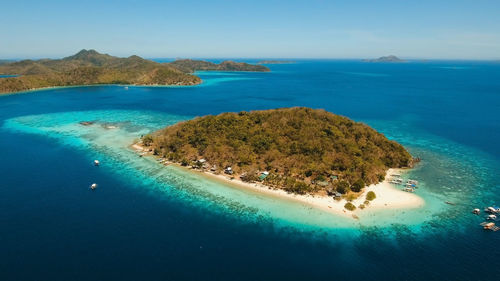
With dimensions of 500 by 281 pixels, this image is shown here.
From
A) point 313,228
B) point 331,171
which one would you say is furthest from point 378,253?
point 331,171

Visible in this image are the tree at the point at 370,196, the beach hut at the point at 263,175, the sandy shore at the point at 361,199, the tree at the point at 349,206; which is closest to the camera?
the tree at the point at 349,206

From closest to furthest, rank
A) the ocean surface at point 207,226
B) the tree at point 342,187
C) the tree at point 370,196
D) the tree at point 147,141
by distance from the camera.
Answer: the ocean surface at point 207,226, the tree at point 370,196, the tree at point 342,187, the tree at point 147,141

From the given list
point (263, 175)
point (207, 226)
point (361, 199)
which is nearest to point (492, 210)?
point (361, 199)

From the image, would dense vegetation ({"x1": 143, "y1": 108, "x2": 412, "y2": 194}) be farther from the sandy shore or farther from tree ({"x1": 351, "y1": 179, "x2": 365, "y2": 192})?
the sandy shore

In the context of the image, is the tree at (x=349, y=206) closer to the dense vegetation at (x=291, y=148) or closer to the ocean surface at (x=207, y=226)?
the ocean surface at (x=207, y=226)

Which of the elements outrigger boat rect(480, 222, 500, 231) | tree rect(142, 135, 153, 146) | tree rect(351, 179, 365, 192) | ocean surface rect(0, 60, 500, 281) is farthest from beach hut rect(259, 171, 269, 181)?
tree rect(142, 135, 153, 146)

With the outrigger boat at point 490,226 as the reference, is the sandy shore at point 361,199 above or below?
below

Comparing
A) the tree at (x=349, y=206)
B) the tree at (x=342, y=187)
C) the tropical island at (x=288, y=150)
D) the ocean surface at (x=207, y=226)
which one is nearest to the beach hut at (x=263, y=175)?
the tropical island at (x=288, y=150)

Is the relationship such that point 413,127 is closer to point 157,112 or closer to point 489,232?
point 489,232
